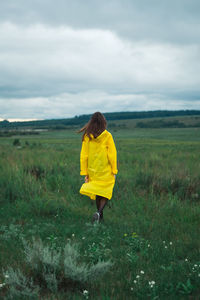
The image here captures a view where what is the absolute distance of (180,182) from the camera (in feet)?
27.1

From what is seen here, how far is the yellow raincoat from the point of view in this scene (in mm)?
5965

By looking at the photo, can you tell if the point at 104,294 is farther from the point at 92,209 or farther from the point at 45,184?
the point at 45,184

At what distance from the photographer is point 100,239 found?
4.96 metres

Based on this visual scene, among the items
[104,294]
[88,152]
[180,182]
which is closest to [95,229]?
[88,152]

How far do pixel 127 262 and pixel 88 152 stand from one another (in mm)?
2709

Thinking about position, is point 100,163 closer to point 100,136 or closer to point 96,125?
point 100,136

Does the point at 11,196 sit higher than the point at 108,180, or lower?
lower

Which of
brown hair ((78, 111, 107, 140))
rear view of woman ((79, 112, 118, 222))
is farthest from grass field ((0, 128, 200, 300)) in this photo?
brown hair ((78, 111, 107, 140))

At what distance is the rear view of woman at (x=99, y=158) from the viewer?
5.91m

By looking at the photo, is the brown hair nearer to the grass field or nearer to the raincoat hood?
the raincoat hood

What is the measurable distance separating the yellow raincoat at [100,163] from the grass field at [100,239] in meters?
0.65

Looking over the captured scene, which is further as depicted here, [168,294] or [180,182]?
[180,182]

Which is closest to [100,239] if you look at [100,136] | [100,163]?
[100,163]

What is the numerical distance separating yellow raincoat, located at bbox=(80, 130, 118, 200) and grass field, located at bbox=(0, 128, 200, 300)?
0.65 m
